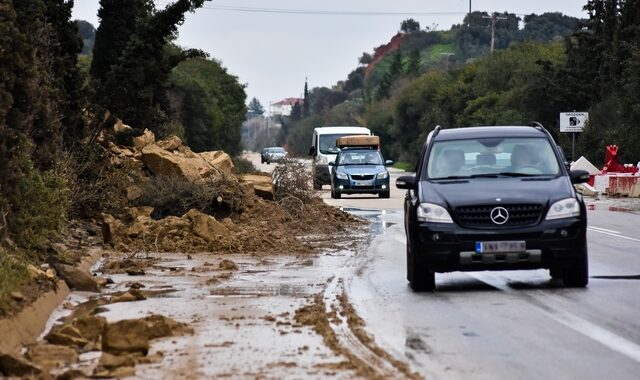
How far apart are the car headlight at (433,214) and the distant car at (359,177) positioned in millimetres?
29981

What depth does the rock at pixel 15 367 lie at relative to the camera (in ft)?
29.5

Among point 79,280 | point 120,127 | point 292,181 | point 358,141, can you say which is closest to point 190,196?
point 292,181

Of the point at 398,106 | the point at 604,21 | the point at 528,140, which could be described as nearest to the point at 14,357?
the point at 528,140

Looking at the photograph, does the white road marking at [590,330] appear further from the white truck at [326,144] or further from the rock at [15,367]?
the white truck at [326,144]

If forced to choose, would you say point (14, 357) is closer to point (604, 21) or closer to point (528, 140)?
point (528, 140)

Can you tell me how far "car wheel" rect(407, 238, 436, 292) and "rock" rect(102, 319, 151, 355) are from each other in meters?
4.54

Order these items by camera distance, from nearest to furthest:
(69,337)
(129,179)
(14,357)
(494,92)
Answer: (14,357) < (69,337) < (129,179) < (494,92)

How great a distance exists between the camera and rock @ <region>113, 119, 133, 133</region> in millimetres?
28750

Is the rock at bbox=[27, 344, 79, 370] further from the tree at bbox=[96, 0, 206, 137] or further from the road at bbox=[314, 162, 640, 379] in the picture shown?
the tree at bbox=[96, 0, 206, 137]

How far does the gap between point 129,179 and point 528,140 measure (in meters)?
11.8

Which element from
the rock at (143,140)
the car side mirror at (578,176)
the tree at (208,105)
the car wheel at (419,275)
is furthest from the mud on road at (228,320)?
the tree at (208,105)

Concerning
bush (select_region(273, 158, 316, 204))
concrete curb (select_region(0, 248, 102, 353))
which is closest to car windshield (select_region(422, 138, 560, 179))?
concrete curb (select_region(0, 248, 102, 353))

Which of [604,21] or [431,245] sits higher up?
[604,21]

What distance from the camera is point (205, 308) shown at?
1312 cm
